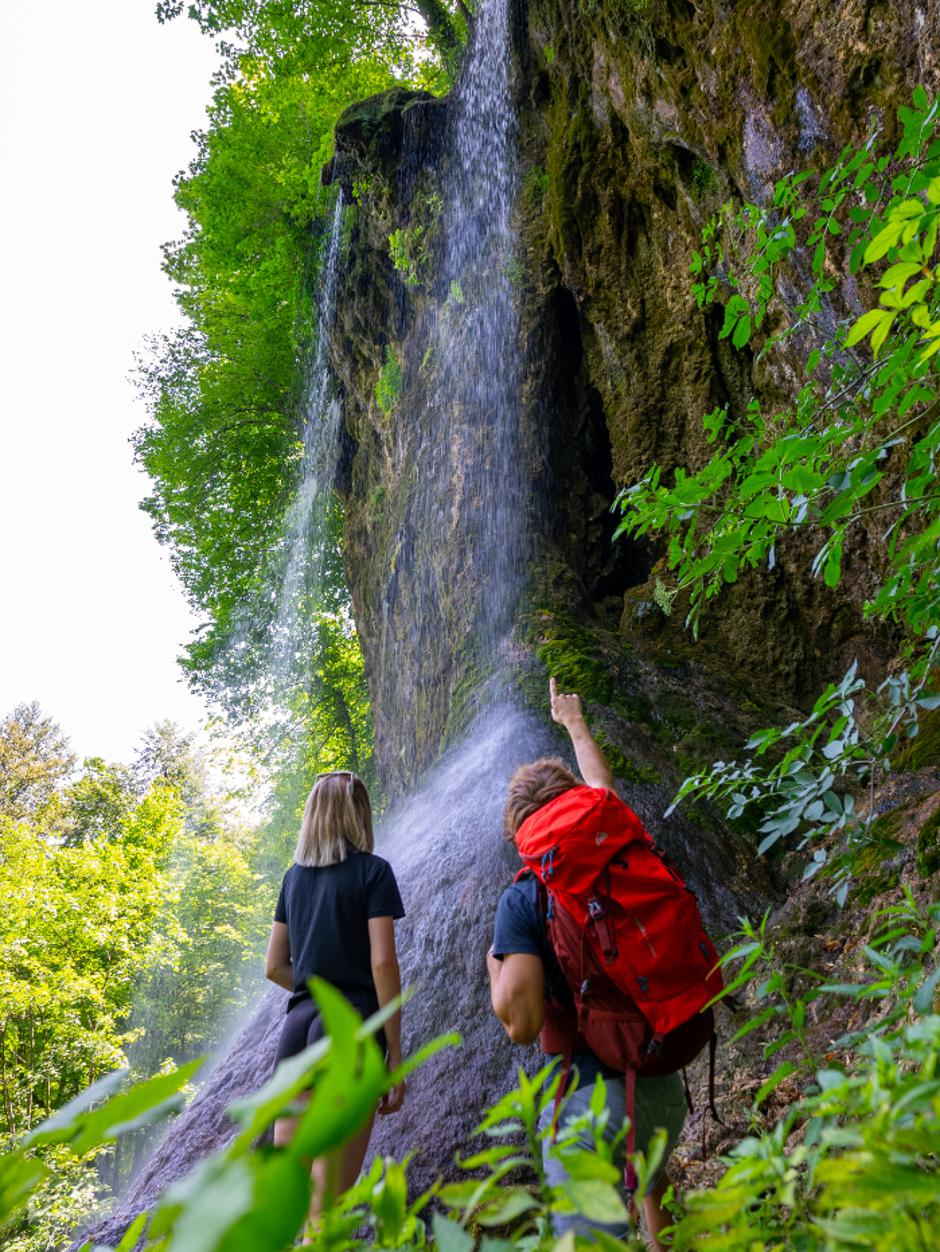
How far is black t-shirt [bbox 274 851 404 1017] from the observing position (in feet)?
11.6

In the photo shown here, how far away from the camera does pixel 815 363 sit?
3131 mm

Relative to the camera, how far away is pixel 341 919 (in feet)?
11.9

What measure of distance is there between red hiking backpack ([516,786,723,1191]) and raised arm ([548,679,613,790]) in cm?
59

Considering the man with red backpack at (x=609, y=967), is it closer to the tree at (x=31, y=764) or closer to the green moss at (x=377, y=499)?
the green moss at (x=377, y=499)

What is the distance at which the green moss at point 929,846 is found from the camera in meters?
3.63

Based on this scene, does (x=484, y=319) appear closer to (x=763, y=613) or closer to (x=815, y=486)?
(x=763, y=613)

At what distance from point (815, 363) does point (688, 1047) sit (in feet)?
7.77

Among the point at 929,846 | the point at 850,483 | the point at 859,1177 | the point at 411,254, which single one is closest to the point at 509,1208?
the point at 859,1177

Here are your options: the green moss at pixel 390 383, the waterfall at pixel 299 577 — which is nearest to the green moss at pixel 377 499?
the green moss at pixel 390 383

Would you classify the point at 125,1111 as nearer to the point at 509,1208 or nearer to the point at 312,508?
the point at 509,1208

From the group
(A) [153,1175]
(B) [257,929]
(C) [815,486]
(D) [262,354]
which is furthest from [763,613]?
(B) [257,929]

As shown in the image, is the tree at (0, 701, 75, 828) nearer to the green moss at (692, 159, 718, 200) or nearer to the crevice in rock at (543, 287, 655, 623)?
the crevice in rock at (543, 287, 655, 623)

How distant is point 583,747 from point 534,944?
124 centimetres

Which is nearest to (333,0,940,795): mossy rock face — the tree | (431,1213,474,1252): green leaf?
(431,1213,474,1252): green leaf
